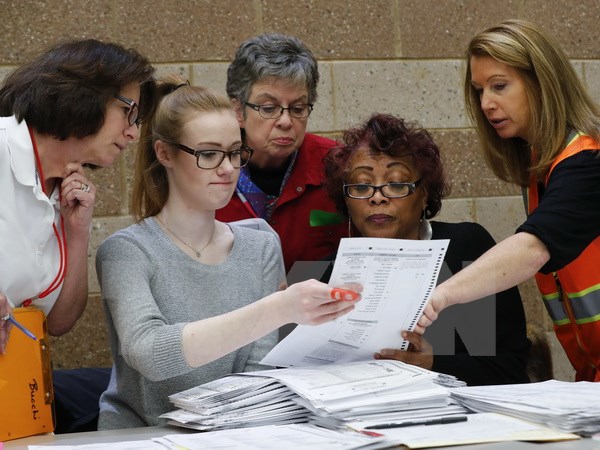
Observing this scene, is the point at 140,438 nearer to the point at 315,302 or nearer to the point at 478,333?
the point at 315,302

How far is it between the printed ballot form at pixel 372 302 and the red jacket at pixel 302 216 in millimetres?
815

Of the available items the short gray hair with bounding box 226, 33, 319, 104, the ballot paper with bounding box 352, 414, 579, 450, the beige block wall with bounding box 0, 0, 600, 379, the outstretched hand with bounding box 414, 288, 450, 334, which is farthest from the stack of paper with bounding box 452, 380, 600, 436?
the beige block wall with bounding box 0, 0, 600, 379

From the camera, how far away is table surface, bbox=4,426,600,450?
1735 millimetres

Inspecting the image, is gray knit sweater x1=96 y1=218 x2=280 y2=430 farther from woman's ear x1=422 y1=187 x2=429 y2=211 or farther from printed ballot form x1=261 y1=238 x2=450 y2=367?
woman's ear x1=422 y1=187 x2=429 y2=211

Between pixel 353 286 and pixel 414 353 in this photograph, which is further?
pixel 414 353

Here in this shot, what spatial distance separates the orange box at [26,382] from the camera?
2082 mm

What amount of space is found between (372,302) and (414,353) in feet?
1.09

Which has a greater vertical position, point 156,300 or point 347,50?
point 347,50

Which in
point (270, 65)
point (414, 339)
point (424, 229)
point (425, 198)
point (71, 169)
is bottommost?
point (414, 339)

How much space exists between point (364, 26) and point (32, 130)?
80.4 inches

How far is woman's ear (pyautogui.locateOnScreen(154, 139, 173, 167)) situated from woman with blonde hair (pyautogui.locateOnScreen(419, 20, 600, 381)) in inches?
33.3

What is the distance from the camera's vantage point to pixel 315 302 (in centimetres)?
202

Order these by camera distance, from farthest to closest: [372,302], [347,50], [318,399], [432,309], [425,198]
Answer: [347,50] < [425,198] < [432,309] < [372,302] < [318,399]

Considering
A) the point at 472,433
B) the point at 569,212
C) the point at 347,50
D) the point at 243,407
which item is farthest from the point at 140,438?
the point at 347,50
